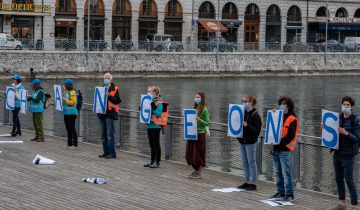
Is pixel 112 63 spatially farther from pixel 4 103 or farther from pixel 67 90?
pixel 67 90


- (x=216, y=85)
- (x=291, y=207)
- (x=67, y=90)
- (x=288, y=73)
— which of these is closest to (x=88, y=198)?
(x=291, y=207)

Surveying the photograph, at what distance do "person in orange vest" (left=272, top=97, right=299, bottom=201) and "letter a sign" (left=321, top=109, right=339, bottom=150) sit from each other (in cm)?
68

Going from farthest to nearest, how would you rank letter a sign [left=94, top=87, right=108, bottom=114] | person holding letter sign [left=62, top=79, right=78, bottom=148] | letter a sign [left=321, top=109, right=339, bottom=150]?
person holding letter sign [left=62, top=79, right=78, bottom=148] → letter a sign [left=94, top=87, right=108, bottom=114] → letter a sign [left=321, top=109, right=339, bottom=150]

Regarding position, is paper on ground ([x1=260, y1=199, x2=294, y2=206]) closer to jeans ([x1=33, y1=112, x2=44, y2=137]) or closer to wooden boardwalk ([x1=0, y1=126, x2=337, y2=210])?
wooden boardwalk ([x1=0, y1=126, x2=337, y2=210])

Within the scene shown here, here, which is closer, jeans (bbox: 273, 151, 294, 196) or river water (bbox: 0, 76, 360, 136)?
jeans (bbox: 273, 151, 294, 196)

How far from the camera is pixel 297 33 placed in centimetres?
10381

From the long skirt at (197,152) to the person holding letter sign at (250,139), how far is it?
4.52ft

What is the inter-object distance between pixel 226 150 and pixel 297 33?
84599mm

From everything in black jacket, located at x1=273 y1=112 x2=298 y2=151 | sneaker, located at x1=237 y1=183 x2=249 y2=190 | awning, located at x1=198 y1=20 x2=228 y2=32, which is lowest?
sneaker, located at x1=237 y1=183 x2=249 y2=190

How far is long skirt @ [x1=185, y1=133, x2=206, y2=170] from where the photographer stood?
18.0m

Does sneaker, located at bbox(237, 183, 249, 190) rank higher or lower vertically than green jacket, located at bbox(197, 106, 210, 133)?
lower

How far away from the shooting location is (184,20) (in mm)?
94000

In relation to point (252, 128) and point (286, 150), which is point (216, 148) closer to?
point (252, 128)

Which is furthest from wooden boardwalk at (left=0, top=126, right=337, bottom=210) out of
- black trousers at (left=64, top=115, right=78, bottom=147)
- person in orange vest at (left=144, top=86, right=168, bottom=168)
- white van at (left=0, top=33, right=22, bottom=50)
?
white van at (left=0, top=33, right=22, bottom=50)
